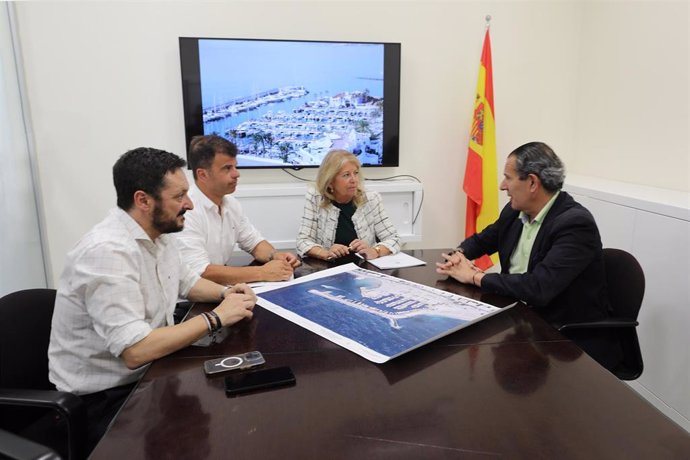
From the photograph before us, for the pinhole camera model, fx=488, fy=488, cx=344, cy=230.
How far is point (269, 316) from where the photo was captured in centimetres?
146

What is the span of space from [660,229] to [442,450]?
2030mm

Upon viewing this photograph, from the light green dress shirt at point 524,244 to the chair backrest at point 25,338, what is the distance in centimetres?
172

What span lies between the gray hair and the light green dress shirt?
0.12 m

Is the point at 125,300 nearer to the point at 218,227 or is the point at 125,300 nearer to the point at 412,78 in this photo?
the point at 218,227

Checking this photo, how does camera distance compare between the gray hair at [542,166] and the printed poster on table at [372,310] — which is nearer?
the printed poster on table at [372,310]

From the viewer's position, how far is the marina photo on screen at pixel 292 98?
3.21 meters

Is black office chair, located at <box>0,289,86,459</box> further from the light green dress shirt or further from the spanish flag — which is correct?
the spanish flag

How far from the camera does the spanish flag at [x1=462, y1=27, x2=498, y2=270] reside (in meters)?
3.41

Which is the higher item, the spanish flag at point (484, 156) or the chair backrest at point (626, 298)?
the spanish flag at point (484, 156)

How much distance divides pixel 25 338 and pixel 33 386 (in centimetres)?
14

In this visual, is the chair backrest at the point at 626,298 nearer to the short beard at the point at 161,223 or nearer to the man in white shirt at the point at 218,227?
the man in white shirt at the point at 218,227

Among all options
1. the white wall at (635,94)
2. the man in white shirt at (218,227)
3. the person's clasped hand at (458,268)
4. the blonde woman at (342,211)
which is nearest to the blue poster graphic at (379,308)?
the person's clasped hand at (458,268)

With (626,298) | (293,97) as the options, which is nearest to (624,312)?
(626,298)

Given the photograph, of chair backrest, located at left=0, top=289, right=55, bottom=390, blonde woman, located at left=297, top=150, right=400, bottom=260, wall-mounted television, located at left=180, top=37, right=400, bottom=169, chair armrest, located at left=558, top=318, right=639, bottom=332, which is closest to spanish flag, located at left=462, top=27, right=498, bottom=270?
wall-mounted television, located at left=180, top=37, right=400, bottom=169
